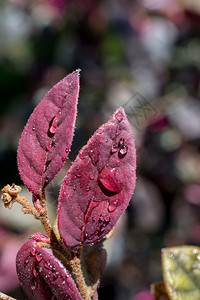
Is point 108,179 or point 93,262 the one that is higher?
point 108,179

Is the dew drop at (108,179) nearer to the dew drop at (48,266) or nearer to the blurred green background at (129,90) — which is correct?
the dew drop at (48,266)

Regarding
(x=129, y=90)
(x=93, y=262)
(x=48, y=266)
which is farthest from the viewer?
(x=129, y=90)

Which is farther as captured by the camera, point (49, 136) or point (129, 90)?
point (129, 90)

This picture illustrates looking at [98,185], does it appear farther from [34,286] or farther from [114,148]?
[34,286]

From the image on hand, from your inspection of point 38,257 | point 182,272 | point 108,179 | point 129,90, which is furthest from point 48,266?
point 129,90

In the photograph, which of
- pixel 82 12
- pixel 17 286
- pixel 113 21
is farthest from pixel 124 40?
pixel 17 286

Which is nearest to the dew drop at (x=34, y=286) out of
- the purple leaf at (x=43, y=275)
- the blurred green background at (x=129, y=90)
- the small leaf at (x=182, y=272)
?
the purple leaf at (x=43, y=275)

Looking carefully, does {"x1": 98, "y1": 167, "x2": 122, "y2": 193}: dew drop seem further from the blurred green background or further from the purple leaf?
the blurred green background
